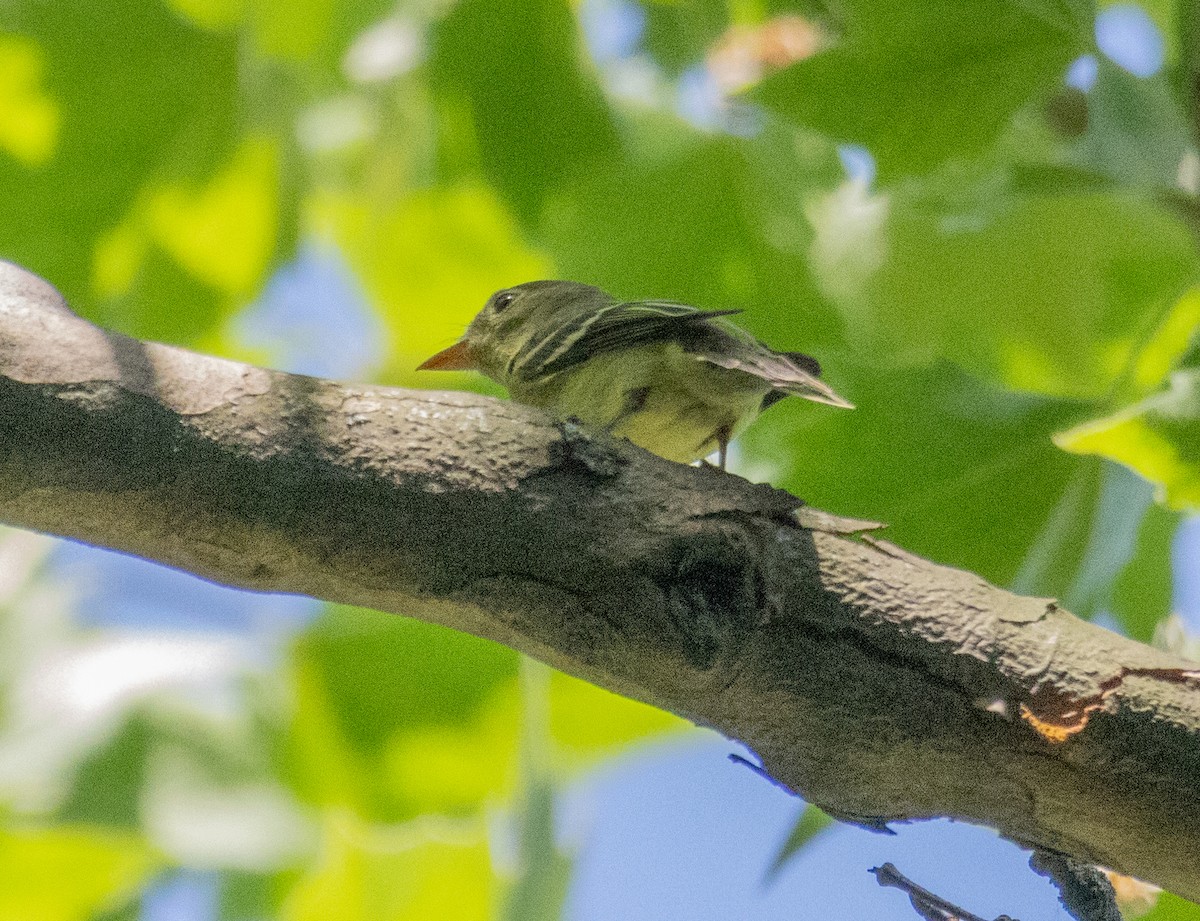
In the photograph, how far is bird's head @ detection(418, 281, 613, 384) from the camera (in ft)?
9.65

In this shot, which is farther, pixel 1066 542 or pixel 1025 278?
pixel 1025 278

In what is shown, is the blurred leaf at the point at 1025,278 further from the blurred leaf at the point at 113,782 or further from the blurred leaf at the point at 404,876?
the blurred leaf at the point at 113,782

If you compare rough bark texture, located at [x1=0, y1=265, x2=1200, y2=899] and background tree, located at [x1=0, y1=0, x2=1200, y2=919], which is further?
background tree, located at [x1=0, y1=0, x2=1200, y2=919]

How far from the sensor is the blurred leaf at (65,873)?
328 cm

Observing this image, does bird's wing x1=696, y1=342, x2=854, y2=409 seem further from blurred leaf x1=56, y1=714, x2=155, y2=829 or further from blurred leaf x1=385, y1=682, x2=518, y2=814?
blurred leaf x1=56, y1=714, x2=155, y2=829

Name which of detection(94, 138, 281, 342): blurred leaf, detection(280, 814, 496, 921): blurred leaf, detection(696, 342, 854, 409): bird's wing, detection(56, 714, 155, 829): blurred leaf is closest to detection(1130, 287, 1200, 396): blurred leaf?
detection(696, 342, 854, 409): bird's wing

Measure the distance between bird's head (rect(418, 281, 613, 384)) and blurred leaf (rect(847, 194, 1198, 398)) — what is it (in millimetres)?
654

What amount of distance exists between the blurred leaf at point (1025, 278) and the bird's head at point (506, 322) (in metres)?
0.65

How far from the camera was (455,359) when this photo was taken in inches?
125

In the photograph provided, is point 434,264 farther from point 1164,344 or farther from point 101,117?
point 1164,344

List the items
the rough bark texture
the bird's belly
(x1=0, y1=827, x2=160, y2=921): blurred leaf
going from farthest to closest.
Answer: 1. (x1=0, y1=827, x2=160, y2=921): blurred leaf
2. the bird's belly
3. the rough bark texture

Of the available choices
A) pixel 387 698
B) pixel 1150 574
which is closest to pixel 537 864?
pixel 387 698

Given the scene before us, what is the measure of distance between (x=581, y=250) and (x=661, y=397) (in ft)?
1.99

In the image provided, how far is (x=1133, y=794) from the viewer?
4.46 ft
